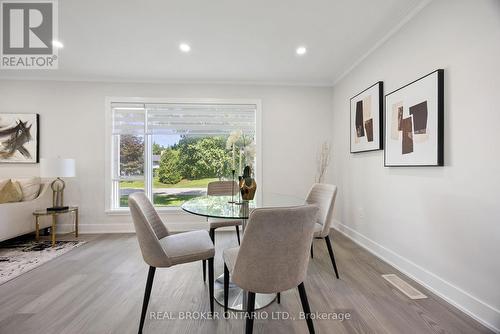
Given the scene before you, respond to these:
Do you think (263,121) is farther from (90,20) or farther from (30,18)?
(30,18)

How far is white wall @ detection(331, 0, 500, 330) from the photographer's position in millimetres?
1437

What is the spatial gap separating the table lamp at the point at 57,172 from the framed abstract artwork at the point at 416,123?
13.8 feet

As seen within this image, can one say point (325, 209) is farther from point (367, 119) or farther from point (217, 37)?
point (217, 37)

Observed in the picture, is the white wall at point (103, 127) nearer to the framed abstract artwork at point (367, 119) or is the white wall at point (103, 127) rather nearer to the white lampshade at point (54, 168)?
the white lampshade at point (54, 168)

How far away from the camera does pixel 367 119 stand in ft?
9.01

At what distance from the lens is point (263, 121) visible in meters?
3.73

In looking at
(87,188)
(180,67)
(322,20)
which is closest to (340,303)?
(322,20)

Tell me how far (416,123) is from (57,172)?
4374 mm

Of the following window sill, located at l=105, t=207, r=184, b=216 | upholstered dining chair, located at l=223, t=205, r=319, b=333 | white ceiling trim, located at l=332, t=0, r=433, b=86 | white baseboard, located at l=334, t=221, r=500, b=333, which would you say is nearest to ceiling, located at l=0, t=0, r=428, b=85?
white ceiling trim, located at l=332, t=0, r=433, b=86

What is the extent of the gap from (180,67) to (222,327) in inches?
126

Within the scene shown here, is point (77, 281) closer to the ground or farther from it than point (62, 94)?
closer to the ground

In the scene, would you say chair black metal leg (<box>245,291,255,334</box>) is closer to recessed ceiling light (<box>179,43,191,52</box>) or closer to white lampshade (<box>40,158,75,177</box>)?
recessed ceiling light (<box>179,43,191,52</box>)

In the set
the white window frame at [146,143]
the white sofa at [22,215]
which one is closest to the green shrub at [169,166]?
the white window frame at [146,143]

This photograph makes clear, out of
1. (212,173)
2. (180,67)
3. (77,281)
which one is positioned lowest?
(77,281)
